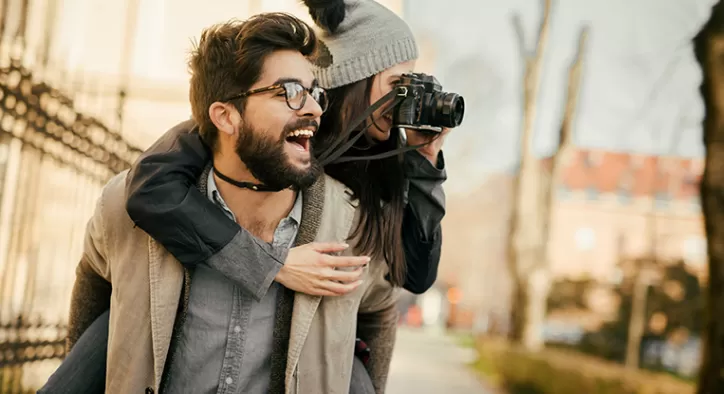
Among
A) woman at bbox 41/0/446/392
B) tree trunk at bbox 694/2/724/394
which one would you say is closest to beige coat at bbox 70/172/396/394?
woman at bbox 41/0/446/392

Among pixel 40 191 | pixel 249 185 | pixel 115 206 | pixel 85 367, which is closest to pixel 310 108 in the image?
pixel 249 185

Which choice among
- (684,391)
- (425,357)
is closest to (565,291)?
(425,357)

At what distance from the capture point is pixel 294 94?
2.83 m

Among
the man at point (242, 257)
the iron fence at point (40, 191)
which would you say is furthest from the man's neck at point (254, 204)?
the iron fence at point (40, 191)

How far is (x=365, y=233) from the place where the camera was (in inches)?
117

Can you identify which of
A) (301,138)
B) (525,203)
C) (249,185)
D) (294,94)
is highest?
(525,203)

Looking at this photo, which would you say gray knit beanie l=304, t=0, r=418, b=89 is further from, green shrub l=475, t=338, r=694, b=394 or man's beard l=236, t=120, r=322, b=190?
green shrub l=475, t=338, r=694, b=394

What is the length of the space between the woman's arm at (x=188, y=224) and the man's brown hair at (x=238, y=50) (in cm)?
24

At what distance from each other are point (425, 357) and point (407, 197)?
20.3 metres

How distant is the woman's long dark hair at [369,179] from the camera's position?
296cm

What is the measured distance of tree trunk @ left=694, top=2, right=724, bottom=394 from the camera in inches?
274

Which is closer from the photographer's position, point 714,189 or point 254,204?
point 254,204

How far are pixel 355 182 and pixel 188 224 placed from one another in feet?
2.06

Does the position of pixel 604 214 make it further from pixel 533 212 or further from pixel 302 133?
pixel 302 133
